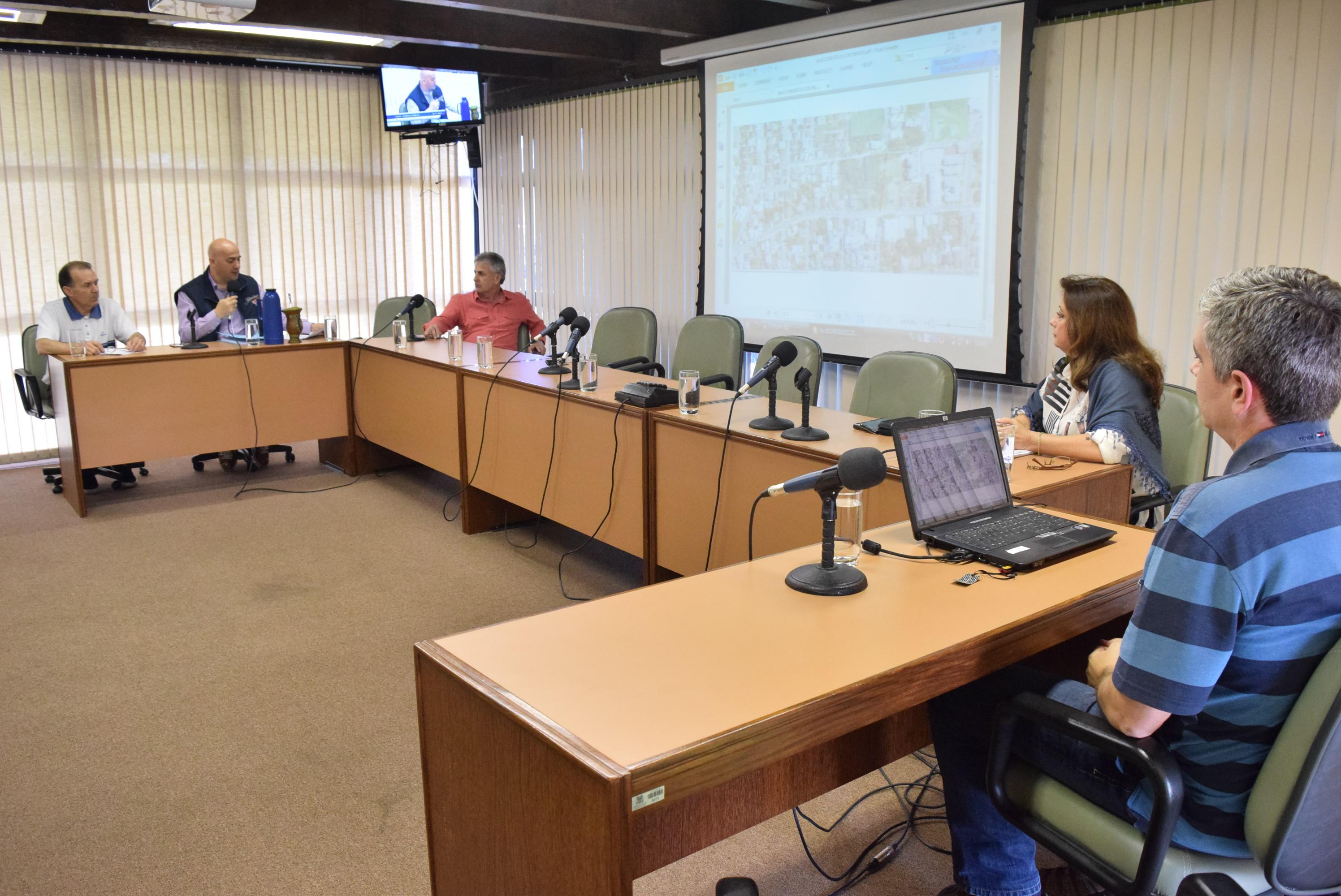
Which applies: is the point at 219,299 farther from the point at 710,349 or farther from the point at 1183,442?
the point at 1183,442

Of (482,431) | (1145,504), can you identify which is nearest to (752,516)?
(1145,504)

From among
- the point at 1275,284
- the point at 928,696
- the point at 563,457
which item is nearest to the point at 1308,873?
the point at 928,696

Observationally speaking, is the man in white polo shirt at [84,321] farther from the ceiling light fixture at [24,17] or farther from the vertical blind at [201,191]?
the ceiling light fixture at [24,17]

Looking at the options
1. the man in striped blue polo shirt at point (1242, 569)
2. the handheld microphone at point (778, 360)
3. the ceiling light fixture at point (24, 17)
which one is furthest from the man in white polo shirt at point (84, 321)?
the man in striped blue polo shirt at point (1242, 569)

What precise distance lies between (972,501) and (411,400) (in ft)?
11.5

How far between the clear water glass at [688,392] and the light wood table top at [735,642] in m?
1.46

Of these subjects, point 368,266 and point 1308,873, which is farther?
point 368,266

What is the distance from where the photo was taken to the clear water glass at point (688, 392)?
11.0ft

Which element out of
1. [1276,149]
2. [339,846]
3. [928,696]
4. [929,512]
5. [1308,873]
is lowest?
[339,846]

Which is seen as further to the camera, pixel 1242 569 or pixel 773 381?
pixel 773 381

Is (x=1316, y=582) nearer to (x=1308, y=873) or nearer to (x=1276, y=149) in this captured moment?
(x=1308, y=873)

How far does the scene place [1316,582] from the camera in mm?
1262

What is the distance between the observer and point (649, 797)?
1200 millimetres

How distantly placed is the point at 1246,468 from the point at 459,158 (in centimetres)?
713
